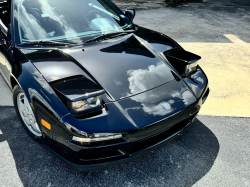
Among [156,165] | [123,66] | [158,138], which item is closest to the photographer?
[158,138]

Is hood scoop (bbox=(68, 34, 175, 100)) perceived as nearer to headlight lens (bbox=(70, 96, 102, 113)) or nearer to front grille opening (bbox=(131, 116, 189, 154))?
headlight lens (bbox=(70, 96, 102, 113))

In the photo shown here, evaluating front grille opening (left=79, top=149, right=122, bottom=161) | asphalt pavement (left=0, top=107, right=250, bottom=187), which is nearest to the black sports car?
front grille opening (left=79, top=149, right=122, bottom=161)

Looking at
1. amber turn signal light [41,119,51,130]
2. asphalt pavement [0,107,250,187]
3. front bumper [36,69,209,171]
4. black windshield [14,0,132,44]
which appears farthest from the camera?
black windshield [14,0,132,44]

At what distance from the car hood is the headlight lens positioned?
16 cm

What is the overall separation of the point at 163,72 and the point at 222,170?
1134 mm

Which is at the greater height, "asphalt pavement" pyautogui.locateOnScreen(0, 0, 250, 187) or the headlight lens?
the headlight lens

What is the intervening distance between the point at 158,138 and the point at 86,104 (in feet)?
2.36

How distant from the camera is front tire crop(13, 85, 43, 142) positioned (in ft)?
8.18

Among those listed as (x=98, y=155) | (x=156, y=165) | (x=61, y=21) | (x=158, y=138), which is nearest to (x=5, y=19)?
(x=61, y=21)

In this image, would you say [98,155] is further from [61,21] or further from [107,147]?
[61,21]

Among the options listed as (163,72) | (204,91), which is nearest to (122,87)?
(163,72)

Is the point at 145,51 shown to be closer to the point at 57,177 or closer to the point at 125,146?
the point at 125,146

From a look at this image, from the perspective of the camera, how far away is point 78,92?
1.99 m

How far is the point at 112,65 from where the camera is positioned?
8.17 ft
